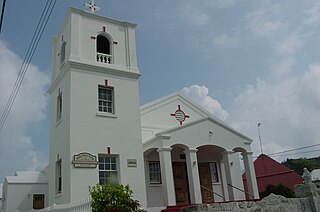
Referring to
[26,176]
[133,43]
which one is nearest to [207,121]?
[133,43]

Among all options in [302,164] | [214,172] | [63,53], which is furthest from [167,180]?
[302,164]

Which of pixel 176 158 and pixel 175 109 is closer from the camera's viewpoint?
pixel 176 158

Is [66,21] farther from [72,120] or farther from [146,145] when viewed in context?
[146,145]

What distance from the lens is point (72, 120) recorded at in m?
14.6

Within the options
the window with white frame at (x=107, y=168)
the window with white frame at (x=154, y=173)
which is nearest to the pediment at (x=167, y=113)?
the window with white frame at (x=154, y=173)

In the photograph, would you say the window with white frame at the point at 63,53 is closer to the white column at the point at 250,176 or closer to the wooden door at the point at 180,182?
the wooden door at the point at 180,182

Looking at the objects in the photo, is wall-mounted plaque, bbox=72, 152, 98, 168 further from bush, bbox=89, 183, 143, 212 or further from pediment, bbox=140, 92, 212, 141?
pediment, bbox=140, 92, 212, 141

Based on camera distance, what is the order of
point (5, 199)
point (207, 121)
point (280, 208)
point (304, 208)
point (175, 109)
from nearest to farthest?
point (280, 208)
point (304, 208)
point (207, 121)
point (5, 199)
point (175, 109)

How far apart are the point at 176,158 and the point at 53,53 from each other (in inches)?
363

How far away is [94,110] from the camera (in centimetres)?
1528

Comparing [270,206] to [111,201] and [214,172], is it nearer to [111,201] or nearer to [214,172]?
[111,201]

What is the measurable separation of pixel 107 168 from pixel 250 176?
303 inches

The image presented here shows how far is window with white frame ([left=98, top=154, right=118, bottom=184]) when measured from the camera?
1465 centimetres

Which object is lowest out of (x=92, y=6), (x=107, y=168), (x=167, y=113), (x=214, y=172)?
(x=214, y=172)
